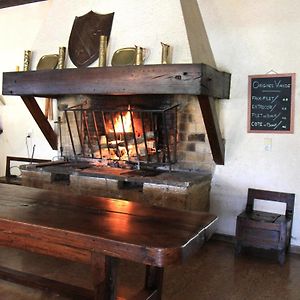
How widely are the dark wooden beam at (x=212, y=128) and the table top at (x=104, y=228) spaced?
1.48m

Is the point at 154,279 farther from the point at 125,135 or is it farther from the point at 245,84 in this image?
the point at 245,84

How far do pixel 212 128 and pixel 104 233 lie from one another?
211 centimetres

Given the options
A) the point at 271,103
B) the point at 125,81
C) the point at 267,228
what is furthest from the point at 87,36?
the point at 267,228

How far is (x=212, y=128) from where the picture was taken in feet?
11.7

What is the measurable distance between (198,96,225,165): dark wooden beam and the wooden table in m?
1.48

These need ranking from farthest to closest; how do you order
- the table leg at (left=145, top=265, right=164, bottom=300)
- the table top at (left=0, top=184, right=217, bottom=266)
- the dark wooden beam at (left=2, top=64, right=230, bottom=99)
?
1. the dark wooden beam at (left=2, top=64, right=230, bottom=99)
2. the table leg at (left=145, top=265, right=164, bottom=300)
3. the table top at (left=0, top=184, right=217, bottom=266)

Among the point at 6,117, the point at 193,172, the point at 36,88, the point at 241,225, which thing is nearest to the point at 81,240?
the point at 241,225

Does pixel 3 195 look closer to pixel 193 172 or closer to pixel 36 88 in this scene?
pixel 36 88

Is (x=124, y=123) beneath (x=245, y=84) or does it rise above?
beneath

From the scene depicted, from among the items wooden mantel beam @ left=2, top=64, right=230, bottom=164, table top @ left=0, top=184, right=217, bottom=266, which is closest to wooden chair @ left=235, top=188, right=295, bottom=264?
wooden mantel beam @ left=2, top=64, right=230, bottom=164

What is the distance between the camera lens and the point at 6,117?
17.6 feet

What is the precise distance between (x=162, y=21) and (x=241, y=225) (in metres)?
2.08

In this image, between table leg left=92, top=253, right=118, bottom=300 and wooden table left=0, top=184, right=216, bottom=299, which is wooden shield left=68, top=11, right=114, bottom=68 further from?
table leg left=92, top=253, right=118, bottom=300

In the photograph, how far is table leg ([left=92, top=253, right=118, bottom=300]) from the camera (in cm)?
174
